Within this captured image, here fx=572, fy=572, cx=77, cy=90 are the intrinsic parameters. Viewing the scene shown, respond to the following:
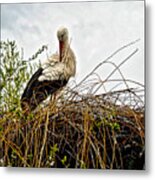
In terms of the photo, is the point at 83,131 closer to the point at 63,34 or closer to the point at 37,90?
the point at 37,90

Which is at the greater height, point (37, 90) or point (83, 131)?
point (37, 90)

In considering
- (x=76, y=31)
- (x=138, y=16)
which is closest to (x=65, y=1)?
(x=76, y=31)

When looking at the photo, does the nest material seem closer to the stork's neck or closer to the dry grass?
the dry grass

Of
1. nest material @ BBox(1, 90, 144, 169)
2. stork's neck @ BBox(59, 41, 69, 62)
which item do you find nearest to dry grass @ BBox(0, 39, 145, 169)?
nest material @ BBox(1, 90, 144, 169)

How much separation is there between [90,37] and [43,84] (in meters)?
0.27

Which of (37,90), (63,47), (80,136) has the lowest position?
(80,136)

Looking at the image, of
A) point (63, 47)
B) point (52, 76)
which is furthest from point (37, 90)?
point (63, 47)

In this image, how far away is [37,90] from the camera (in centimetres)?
233

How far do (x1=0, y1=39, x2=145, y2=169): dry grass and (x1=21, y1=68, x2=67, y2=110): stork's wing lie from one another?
4 cm

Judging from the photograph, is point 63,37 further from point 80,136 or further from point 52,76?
point 80,136

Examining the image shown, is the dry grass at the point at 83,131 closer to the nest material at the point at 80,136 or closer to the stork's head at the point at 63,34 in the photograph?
the nest material at the point at 80,136

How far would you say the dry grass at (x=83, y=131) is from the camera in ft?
7.36

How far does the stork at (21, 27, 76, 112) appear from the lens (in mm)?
2311

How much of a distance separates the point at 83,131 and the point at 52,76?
26 centimetres
